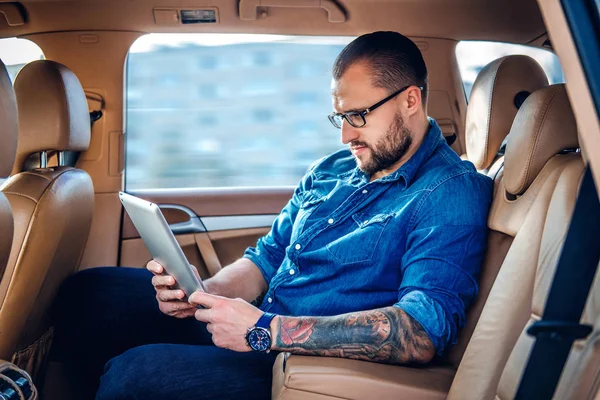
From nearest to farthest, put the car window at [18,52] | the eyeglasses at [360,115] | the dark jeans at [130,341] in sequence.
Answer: the dark jeans at [130,341], the eyeglasses at [360,115], the car window at [18,52]

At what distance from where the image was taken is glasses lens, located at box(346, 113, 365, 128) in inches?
77.5

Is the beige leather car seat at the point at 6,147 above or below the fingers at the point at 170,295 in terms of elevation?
above

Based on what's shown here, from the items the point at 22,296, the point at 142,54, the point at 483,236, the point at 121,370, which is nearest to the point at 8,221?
the point at 121,370

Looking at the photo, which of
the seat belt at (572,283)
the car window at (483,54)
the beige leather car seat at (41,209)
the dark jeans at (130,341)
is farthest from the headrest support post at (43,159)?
the seat belt at (572,283)

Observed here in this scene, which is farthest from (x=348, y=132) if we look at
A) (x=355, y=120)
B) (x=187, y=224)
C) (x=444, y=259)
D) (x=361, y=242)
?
Result: (x=187, y=224)

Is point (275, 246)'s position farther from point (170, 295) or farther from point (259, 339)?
point (259, 339)

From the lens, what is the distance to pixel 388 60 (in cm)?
198

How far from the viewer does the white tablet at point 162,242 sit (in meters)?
1.66

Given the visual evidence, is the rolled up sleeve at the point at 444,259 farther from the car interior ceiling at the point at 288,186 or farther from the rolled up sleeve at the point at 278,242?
the rolled up sleeve at the point at 278,242

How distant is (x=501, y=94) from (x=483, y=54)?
0.98 meters

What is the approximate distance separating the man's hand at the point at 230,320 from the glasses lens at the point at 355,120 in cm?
60

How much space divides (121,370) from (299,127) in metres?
1.68

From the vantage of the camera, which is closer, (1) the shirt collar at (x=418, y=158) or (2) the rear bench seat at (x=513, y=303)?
(2) the rear bench seat at (x=513, y=303)

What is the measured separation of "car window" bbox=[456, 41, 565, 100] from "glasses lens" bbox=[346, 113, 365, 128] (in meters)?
1.04
